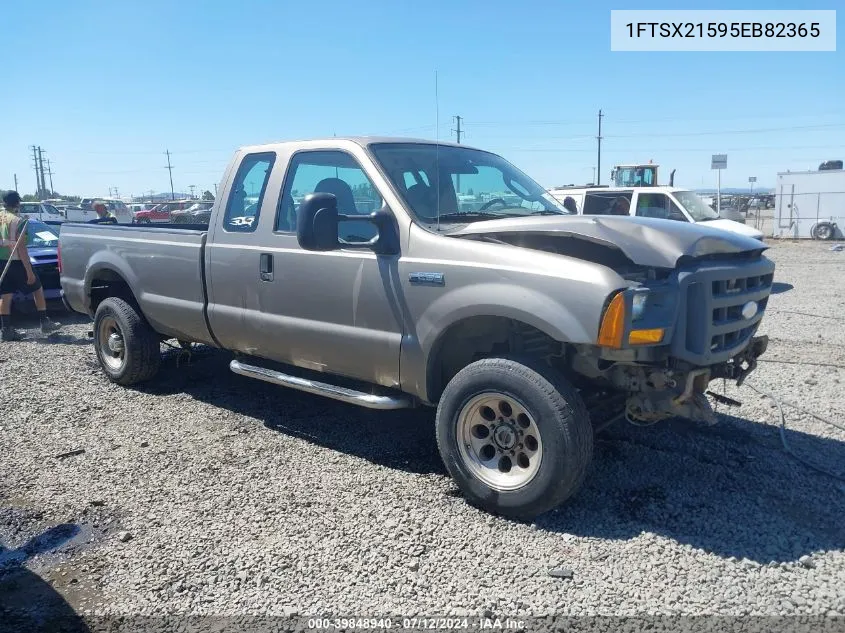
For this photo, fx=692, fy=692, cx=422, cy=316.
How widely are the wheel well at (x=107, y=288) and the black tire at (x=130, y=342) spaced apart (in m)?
0.17

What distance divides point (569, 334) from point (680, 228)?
0.97 m

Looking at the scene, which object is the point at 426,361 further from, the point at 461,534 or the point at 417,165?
the point at 417,165

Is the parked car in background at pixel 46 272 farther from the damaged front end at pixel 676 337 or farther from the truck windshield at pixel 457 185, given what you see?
the damaged front end at pixel 676 337

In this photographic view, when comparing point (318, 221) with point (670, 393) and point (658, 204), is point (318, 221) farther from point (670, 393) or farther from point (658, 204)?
point (658, 204)

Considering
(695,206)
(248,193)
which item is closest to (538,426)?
(248,193)

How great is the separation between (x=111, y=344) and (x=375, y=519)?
3.92 metres

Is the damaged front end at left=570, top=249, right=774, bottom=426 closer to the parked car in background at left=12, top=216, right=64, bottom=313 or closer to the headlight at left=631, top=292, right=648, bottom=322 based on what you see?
the headlight at left=631, top=292, right=648, bottom=322

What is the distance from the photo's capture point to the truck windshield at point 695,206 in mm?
13625

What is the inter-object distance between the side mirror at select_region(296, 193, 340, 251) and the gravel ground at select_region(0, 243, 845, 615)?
149 centimetres

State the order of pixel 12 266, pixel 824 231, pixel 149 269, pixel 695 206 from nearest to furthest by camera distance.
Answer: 1. pixel 149 269
2. pixel 12 266
3. pixel 695 206
4. pixel 824 231

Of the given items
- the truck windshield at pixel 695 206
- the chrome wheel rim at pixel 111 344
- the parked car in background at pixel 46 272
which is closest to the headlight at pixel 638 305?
the chrome wheel rim at pixel 111 344

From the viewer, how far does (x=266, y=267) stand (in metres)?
4.86

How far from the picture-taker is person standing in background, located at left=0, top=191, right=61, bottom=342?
8.87 metres

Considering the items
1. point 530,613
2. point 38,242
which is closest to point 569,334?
point 530,613
